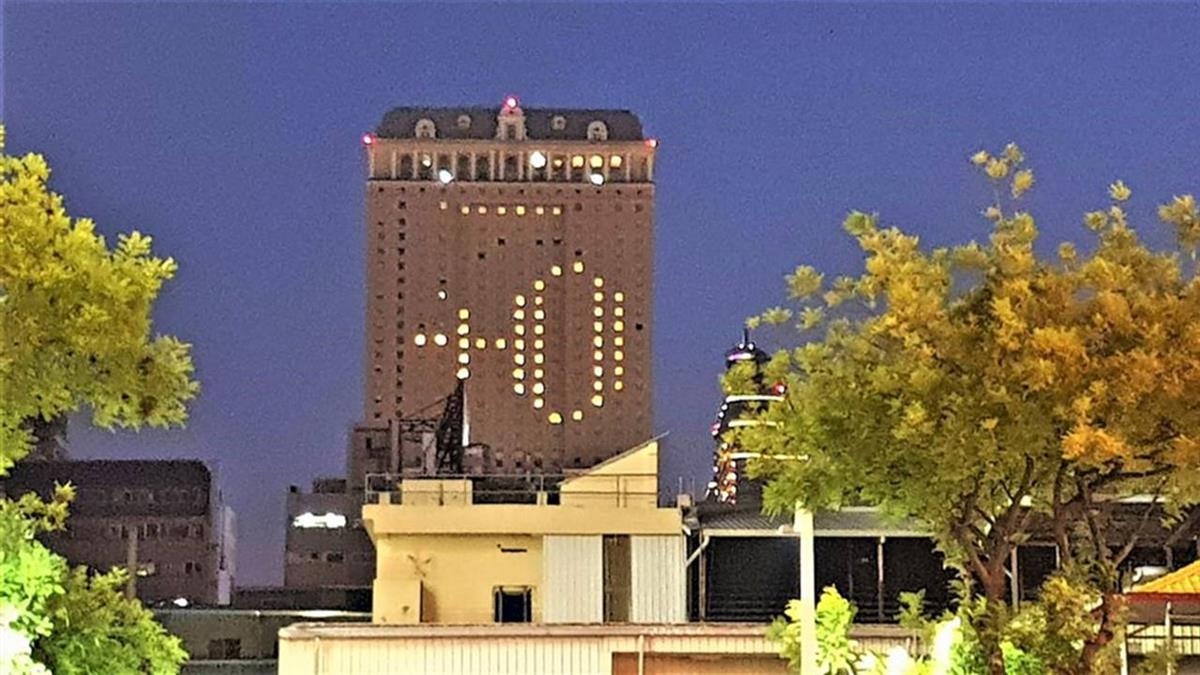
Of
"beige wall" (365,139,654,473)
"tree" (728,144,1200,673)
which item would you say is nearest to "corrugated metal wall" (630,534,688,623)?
"tree" (728,144,1200,673)

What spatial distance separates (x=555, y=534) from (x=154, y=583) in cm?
4185

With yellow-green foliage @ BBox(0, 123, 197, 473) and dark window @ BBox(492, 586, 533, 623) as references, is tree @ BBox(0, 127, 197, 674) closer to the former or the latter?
yellow-green foliage @ BBox(0, 123, 197, 473)

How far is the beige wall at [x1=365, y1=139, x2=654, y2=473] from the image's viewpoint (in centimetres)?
9444

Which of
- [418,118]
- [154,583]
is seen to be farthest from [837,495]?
[418,118]

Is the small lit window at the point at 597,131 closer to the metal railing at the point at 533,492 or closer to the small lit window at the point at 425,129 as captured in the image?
the small lit window at the point at 425,129

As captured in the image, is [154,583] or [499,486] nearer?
[499,486]

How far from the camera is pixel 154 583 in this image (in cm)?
5778

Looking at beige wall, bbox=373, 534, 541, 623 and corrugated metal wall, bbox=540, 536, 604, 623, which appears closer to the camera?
corrugated metal wall, bbox=540, 536, 604, 623

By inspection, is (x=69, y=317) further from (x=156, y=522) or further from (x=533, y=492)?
(x=156, y=522)

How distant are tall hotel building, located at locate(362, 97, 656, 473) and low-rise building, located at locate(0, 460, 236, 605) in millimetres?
32144

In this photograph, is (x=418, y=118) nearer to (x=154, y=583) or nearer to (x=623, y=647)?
(x=154, y=583)

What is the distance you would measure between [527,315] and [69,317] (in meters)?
91.2

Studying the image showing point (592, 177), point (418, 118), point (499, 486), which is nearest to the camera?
point (499, 486)

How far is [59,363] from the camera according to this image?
7.42 meters
